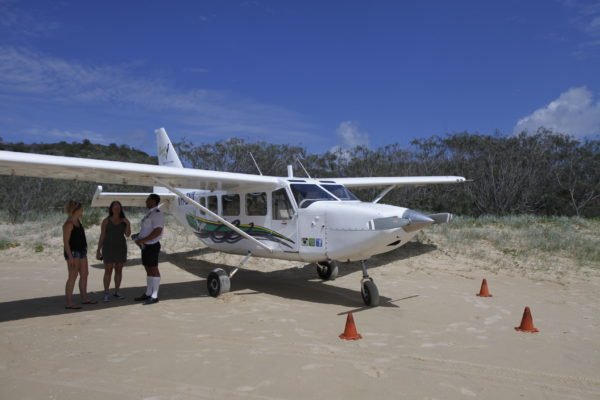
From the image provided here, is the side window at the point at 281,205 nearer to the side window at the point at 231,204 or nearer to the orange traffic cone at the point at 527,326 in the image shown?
the side window at the point at 231,204

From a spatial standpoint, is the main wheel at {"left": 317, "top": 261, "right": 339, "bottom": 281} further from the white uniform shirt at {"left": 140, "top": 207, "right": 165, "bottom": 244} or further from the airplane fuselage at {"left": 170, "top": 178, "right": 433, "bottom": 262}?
the white uniform shirt at {"left": 140, "top": 207, "right": 165, "bottom": 244}

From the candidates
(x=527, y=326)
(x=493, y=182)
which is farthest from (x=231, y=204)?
(x=493, y=182)

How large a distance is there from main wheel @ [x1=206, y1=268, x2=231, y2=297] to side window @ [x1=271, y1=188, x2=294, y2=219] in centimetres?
160

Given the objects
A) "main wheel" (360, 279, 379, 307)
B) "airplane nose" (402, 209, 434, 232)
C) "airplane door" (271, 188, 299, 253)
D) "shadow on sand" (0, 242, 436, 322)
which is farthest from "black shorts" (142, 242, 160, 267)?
"airplane nose" (402, 209, 434, 232)

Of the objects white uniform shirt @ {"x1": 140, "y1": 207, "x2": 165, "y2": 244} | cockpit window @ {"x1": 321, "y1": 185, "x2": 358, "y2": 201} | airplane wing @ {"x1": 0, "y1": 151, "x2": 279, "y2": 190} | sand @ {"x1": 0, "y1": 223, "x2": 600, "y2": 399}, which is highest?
airplane wing @ {"x1": 0, "y1": 151, "x2": 279, "y2": 190}

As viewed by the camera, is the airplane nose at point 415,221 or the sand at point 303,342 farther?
the airplane nose at point 415,221

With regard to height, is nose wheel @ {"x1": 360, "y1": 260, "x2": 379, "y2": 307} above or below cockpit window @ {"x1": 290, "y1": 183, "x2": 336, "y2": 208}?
below

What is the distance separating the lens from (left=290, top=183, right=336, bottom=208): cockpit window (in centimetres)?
859

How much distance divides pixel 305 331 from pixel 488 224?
38.9ft

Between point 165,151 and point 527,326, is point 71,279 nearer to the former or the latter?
point 527,326

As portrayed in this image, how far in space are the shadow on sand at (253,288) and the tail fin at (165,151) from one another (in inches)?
115

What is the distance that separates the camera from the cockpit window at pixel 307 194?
859 centimetres

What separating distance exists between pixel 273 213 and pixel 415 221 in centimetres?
324

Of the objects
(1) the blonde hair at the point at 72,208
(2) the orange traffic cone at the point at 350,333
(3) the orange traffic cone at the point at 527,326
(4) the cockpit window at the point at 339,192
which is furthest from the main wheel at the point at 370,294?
(1) the blonde hair at the point at 72,208
